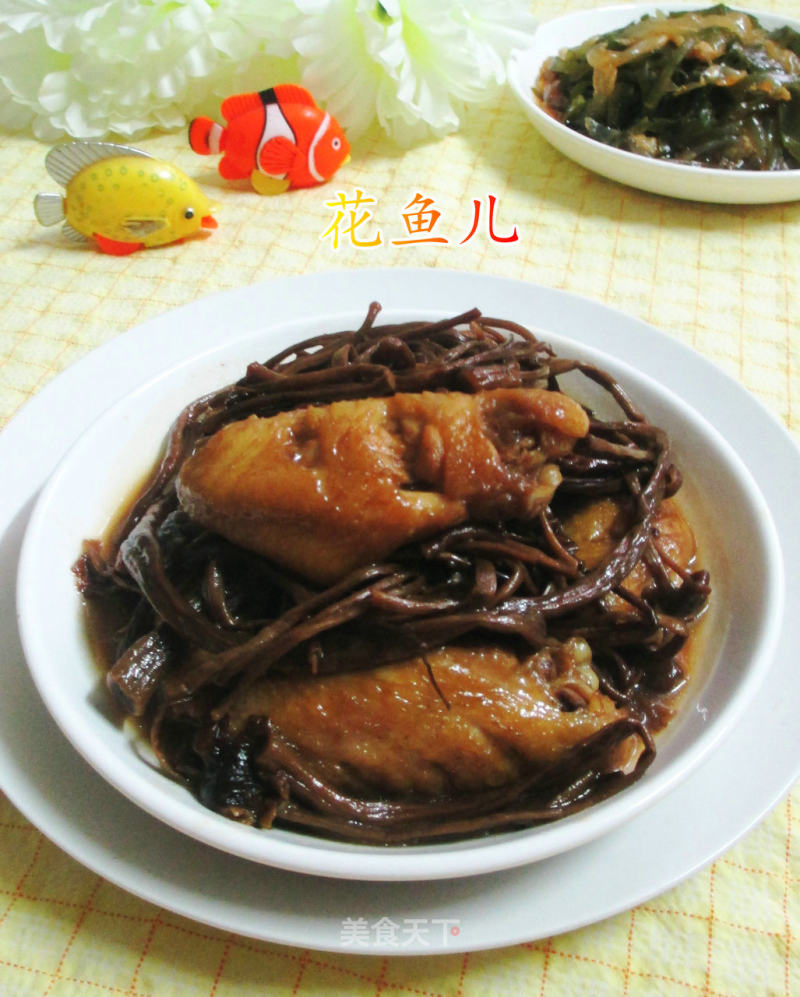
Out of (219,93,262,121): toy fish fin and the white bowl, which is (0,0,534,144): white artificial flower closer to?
(219,93,262,121): toy fish fin

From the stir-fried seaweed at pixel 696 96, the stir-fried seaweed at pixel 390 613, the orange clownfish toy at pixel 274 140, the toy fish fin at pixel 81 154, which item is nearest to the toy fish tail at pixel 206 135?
the orange clownfish toy at pixel 274 140

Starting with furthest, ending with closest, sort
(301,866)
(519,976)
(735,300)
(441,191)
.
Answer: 1. (441,191)
2. (735,300)
3. (519,976)
4. (301,866)

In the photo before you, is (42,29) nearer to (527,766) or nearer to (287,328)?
(287,328)

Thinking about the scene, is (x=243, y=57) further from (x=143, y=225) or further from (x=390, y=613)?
(x=390, y=613)

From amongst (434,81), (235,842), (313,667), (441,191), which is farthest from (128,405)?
(434,81)

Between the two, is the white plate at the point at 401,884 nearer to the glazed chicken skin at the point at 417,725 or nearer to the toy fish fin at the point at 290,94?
the glazed chicken skin at the point at 417,725

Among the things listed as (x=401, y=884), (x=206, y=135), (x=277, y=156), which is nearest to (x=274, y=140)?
(x=277, y=156)

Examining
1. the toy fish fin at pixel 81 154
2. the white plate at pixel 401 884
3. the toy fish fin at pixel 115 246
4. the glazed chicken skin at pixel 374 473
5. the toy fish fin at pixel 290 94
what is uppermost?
the glazed chicken skin at pixel 374 473
